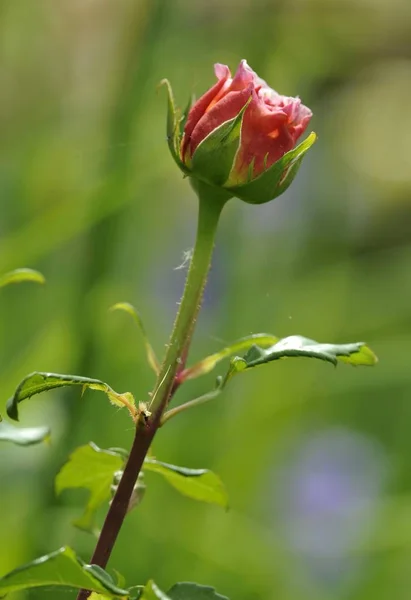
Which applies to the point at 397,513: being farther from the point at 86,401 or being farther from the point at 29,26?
the point at 29,26

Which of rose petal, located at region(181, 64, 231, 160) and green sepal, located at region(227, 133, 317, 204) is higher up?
rose petal, located at region(181, 64, 231, 160)

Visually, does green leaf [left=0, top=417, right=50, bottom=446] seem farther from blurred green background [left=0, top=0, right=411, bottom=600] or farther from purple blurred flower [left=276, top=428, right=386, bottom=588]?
purple blurred flower [left=276, top=428, right=386, bottom=588]

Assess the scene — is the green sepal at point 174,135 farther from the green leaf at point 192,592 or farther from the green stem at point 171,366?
the green leaf at point 192,592

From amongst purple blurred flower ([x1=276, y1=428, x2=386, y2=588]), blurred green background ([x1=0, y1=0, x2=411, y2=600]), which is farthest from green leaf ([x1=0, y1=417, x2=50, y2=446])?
purple blurred flower ([x1=276, y1=428, x2=386, y2=588])

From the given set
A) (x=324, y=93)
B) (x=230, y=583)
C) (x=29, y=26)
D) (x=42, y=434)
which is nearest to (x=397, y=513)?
(x=230, y=583)

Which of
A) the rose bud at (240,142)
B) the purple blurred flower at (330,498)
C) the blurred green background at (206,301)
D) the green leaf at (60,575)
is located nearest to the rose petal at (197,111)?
the rose bud at (240,142)

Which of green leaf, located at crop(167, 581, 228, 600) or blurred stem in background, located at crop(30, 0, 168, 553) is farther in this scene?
blurred stem in background, located at crop(30, 0, 168, 553)
